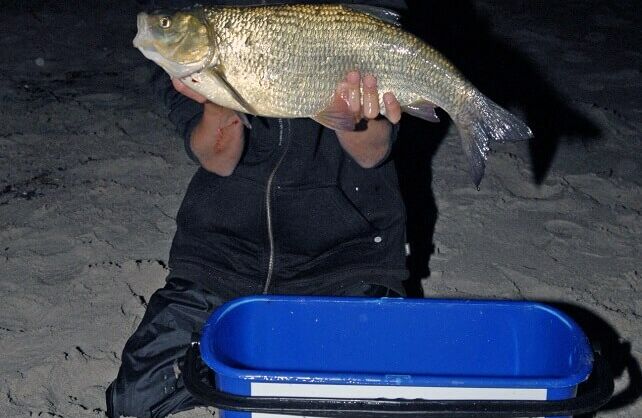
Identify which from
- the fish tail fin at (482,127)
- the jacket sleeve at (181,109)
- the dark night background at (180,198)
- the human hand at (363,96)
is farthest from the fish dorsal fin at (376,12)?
the dark night background at (180,198)

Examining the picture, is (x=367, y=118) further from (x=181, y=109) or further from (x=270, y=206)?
(x=181, y=109)

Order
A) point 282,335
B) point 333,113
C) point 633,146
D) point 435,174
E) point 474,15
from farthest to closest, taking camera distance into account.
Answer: point 474,15 < point 633,146 < point 435,174 < point 282,335 < point 333,113

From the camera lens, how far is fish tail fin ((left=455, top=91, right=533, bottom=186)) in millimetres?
2203

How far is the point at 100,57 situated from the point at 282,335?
4.47m

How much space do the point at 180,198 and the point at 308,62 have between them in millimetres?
2047

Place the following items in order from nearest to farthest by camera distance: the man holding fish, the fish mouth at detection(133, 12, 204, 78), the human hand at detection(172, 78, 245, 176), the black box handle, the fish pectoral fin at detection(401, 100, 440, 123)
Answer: the black box handle
the fish mouth at detection(133, 12, 204, 78)
the fish pectoral fin at detection(401, 100, 440, 123)
the human hand at detection(172, 78, 245, 176)
the man holding fish

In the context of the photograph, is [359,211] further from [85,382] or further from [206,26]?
[85,382]

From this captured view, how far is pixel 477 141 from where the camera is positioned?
2.25 metres

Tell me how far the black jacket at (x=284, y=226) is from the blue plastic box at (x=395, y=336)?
0.27m

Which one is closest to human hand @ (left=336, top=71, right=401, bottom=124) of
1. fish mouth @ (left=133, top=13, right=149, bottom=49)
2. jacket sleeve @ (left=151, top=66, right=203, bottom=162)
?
fish mouth @ (left=133, top=13, right=149, bottom=49)

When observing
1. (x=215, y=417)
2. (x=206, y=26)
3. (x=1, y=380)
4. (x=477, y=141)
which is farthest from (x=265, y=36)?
(x=1, y=380)

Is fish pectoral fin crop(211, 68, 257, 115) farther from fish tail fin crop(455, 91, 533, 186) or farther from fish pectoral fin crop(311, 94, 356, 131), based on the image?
fish tail fin crop(455, 91, 533, 186)

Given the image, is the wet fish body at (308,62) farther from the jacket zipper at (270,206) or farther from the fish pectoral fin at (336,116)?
the jacket zipper at (270,206)

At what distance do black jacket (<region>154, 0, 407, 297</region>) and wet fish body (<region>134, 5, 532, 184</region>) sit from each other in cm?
44
